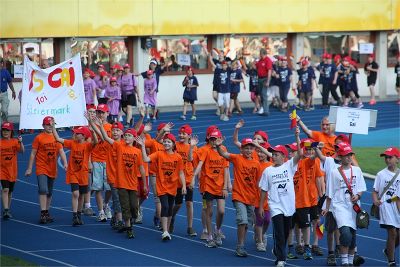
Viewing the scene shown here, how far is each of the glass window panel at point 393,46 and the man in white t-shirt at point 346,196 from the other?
30358 millimetres

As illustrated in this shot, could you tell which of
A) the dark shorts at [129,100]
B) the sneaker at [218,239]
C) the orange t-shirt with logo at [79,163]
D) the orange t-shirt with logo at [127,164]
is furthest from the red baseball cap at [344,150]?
the dark shorts at [129,100]

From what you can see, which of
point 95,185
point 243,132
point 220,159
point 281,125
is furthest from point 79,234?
point 281,125

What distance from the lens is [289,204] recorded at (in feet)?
49.9

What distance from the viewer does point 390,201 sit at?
15062mm

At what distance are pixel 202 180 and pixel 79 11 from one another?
20.0 meters

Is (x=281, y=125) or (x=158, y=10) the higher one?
(x=158, y=10)

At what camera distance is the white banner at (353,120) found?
18.5m

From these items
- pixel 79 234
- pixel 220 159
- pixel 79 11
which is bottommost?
pixel 79 234

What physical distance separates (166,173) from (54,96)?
3.79 meters

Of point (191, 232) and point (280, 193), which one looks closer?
point (280, 193)

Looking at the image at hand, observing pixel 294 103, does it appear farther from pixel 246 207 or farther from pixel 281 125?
pixel 246 207

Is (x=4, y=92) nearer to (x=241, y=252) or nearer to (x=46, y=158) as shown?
(x=46, y=158)

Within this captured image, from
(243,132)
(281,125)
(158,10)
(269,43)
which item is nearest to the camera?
(243,132)

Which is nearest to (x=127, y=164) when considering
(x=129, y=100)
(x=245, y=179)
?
(x=245, y=179)
